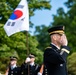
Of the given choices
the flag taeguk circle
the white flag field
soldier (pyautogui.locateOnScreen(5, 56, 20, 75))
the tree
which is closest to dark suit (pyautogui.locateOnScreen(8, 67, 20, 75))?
soldier (pyautogui.locateOnScreen(5, 56, 20, 75))

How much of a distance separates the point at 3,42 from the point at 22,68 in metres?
11.0

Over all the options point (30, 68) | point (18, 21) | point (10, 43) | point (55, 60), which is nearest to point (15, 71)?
point (30, 68)

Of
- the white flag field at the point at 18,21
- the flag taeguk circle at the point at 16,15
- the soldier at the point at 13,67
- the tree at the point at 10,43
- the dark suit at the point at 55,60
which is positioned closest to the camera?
the dark suit at the point at 55,60

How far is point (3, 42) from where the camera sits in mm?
24391

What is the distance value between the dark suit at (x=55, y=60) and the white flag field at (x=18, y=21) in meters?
4.75

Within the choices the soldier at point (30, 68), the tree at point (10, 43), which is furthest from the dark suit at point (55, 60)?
the tree at point (10, 43)

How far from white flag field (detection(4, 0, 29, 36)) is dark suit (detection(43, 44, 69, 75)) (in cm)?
475

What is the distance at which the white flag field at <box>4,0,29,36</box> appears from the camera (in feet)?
36.1

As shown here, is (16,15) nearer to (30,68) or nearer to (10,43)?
(30,68)

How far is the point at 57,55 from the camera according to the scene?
6.15m

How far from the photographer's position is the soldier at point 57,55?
615 centimetres

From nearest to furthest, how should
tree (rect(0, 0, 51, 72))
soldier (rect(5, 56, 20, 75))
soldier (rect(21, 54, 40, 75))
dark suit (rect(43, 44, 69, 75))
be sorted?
dark suit (rect(43, 44, 69, 75)), soldier (rect(21, 54, 40, 75)), soldier (rect(5, 56, 20, 75)), tree (rect(0, 0, 51, 72))

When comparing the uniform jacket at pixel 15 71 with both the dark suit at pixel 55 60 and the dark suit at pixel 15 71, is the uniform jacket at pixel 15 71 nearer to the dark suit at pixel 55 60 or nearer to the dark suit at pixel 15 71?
the dark suit at pixel 15 71

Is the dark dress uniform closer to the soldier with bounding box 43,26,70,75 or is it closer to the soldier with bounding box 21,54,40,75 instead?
the soldier with bounding box 21,54,40,75
